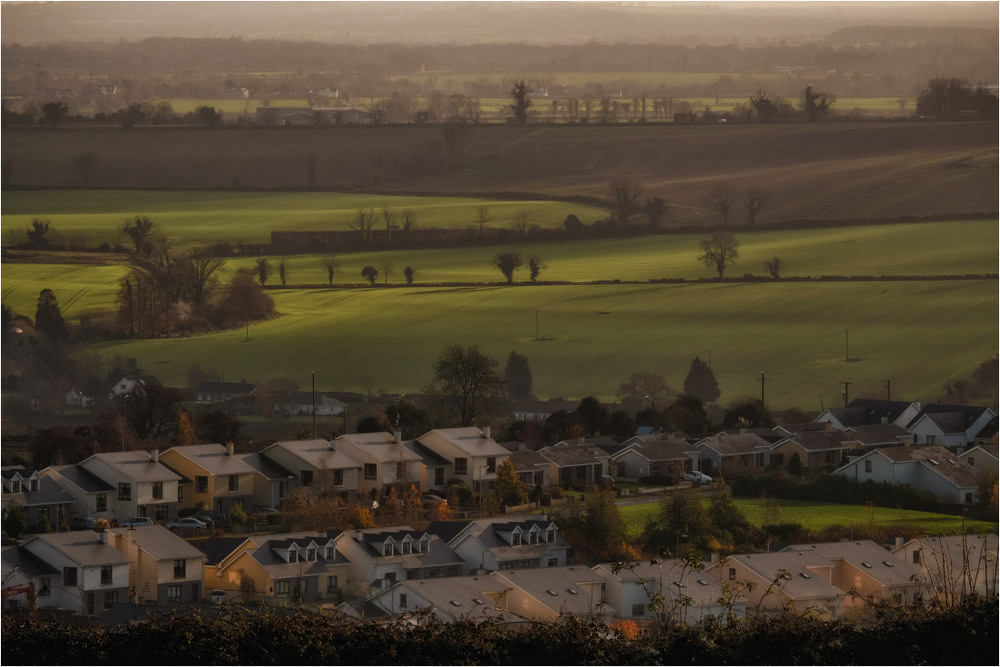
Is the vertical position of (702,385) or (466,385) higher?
(466,385)

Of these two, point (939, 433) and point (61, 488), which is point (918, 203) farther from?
point (61, 488)

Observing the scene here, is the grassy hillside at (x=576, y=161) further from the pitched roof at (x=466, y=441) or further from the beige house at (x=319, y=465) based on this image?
the beige house at (x=319, y=465)

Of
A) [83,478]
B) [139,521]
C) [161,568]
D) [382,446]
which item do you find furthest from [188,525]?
[382,446]

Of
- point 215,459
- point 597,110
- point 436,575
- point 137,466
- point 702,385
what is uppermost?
point 597,110

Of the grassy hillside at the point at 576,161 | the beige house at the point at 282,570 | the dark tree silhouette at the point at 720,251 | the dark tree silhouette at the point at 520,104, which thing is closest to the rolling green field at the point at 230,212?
the grassy hillside at the point at 576,161

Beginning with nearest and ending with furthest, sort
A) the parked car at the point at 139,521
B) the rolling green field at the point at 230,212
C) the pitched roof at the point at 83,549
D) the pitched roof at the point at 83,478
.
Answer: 1. the pitched roof at the point at 83,549
2. the parked car at the point at 139,521
3. the pitched roof at the point at 83,478
4. the rolling green field at the point at 230,212

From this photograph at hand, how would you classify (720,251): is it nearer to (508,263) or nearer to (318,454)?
(508,263)

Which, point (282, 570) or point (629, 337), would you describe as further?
point (629, 337)

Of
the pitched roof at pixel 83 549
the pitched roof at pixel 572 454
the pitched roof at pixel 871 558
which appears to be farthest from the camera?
the pitched roof at pixel 572 454
